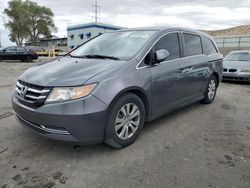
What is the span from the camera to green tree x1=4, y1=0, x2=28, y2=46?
46656 mm

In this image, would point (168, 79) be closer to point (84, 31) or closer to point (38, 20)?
point (84, 31)

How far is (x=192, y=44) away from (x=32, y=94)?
3.29m

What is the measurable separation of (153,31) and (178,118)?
1.74 meters

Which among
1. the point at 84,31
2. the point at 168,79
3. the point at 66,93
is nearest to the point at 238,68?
the point at 168,79

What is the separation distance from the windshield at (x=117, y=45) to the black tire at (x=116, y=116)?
0.63m

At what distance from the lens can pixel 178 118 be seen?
4688mm

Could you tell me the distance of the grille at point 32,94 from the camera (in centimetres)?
288

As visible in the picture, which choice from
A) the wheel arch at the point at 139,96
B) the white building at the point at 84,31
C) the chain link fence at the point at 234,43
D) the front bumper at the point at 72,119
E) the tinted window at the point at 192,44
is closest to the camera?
the front bumper at the point at 72,119

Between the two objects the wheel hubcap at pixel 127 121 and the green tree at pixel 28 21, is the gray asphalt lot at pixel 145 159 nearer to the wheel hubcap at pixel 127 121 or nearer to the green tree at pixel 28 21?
the wheel hubcap at pixel 127 121

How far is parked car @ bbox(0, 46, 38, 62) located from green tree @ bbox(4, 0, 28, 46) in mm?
29215

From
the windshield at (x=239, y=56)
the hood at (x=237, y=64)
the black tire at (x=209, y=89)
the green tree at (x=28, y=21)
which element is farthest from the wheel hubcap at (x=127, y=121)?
the green tree at (x=28, y=21)

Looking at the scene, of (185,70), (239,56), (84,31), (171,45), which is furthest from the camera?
(84,31)

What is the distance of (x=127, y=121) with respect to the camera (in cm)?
334

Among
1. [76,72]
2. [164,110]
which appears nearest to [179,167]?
[164,110]
